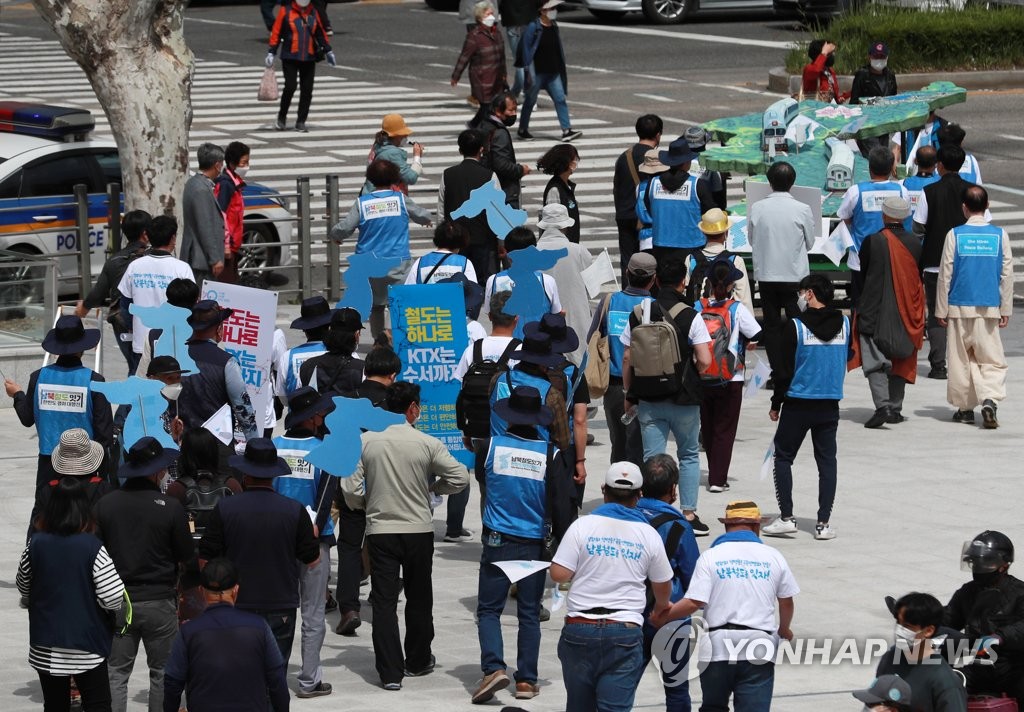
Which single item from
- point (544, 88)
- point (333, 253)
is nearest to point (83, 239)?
point (333, 253)

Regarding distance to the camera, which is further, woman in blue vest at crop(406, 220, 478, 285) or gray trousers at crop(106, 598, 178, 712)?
woman in blue vest at crop(406, 220, 478, 285)

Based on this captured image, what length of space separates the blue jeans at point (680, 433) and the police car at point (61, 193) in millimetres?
7471

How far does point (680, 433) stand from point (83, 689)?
4.51 m

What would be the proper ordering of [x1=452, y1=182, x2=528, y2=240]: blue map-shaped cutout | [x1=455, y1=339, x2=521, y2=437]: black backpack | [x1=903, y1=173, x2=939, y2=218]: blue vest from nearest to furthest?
[x1=455, y1=339, x2=521, y2=437]: black backpack
[x1=452, y1=182, x2=528, y2=240]: blue map-shaped cutout
[x1=903, y1=173, x2=939, y2=218]: blue vest

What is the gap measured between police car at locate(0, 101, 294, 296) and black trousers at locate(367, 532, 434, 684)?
29.2 feet

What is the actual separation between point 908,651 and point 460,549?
472 cm

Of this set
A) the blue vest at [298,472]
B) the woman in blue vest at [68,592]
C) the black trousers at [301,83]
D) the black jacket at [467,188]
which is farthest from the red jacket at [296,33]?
the woman in blue vest at [68,592]

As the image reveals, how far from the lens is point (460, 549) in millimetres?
11727

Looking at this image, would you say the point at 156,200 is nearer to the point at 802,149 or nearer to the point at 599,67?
the point at 802,149

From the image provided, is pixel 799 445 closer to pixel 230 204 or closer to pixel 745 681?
pixel 745 681

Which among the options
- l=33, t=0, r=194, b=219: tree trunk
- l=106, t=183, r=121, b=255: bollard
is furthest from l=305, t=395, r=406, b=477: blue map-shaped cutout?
l=106, t=183, r=121, b=255: bollard

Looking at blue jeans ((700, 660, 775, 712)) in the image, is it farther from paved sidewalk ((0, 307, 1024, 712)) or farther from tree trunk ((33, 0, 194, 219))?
tree trunk ((33, 0, 194, 219))

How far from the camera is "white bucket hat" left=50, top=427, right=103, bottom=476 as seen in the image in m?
8.81

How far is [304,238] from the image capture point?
18516mm
